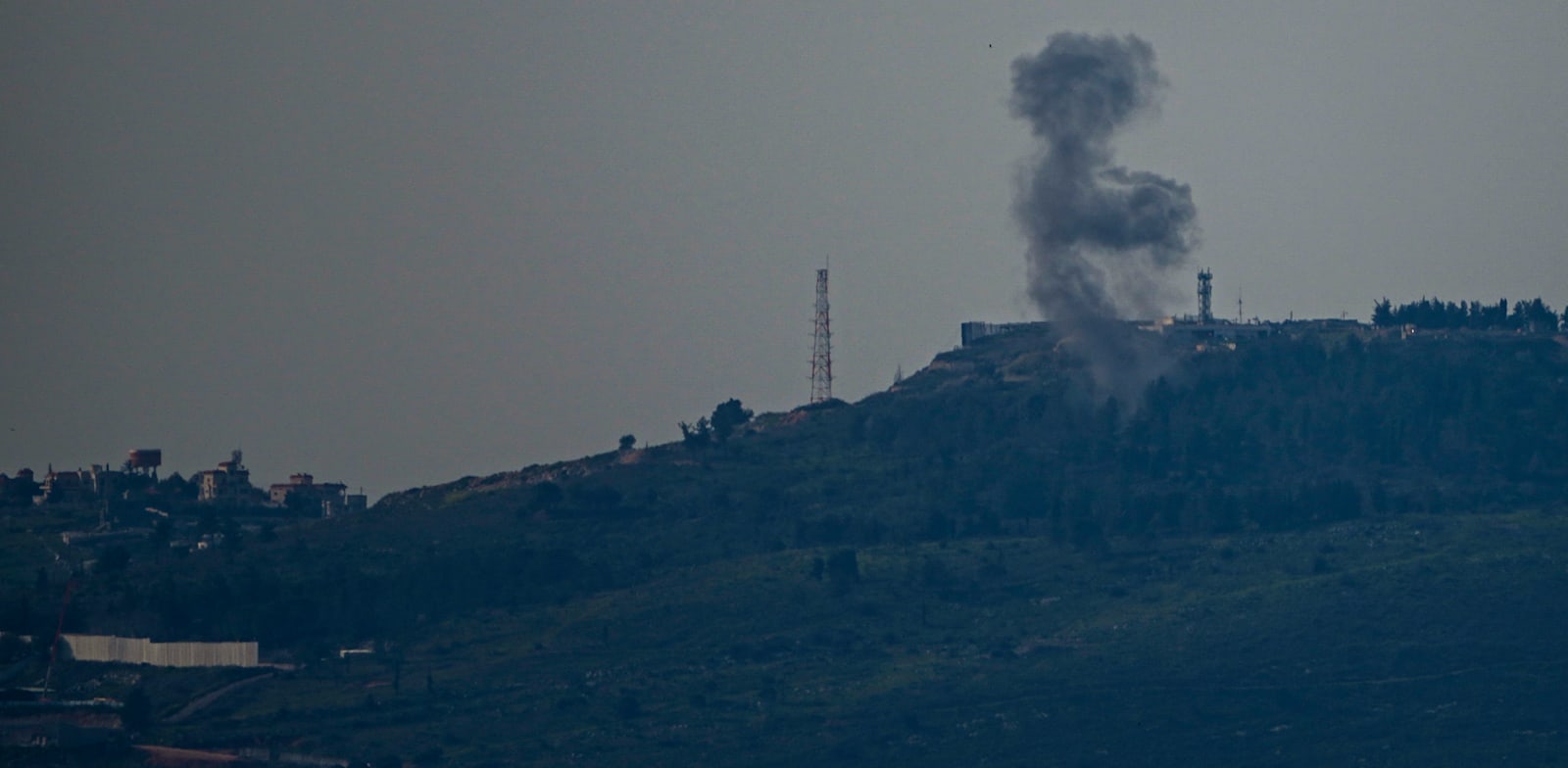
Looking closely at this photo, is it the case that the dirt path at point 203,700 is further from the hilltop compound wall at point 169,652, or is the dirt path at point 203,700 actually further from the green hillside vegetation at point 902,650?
the hilltop compound wall at point 169,652

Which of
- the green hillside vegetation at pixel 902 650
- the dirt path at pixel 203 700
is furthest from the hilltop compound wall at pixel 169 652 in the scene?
the dirt path at pixel 203 700

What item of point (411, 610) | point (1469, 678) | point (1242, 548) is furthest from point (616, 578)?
point (1469, 678)

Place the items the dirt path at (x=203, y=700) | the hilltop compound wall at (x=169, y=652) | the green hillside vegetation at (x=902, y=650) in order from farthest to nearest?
the hilltop compound wall at (x=169, y=652), the dirt path at (x=203, y=700), the green hillside vegetation at (x=902, y=650)

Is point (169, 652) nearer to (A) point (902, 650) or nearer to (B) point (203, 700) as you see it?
(B) point (203, 700)

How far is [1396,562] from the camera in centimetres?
19100

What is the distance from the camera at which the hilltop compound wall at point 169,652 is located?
595ft

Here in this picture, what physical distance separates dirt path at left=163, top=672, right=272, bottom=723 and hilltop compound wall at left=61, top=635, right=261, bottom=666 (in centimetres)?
343

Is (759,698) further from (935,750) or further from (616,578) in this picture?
(616,578)

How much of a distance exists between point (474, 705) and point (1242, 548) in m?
54.7

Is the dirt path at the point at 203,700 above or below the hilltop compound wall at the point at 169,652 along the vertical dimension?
below

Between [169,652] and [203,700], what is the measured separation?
Result: 10103mm

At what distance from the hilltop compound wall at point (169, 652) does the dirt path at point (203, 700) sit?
11.3ft

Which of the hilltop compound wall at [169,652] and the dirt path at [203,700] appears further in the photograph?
the hilltop compound wall at [169,652]

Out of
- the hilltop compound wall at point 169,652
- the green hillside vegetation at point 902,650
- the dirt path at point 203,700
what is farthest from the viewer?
the hilltop compound wall at point 169,652
